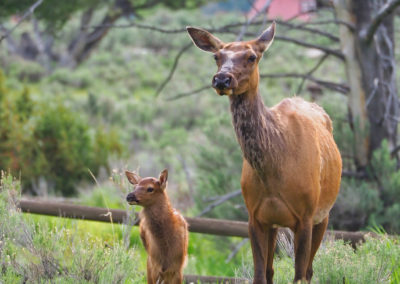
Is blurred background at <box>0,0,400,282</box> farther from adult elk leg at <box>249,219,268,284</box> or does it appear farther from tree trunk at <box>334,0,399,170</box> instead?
adult elk leg at <box>249,219,268,284</box>

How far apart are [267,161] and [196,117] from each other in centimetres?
2011

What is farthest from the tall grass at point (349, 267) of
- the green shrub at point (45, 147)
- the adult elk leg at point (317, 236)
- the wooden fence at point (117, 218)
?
the green shrub at point (45, 147)

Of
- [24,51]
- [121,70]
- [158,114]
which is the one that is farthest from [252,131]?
[24,51]

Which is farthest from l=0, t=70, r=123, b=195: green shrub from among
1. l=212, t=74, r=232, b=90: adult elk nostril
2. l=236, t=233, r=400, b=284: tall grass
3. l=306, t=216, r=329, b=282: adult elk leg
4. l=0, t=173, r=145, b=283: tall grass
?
l=212, t=74, r=232, b=90: adult elk nostril

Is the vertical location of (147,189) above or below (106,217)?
above

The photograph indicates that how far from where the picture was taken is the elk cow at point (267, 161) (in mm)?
4074

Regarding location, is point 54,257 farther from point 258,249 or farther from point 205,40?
point 205,40

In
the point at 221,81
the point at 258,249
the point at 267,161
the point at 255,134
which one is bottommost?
the point at 258,249

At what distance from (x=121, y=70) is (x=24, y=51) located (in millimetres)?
5799

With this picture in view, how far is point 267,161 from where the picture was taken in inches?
164

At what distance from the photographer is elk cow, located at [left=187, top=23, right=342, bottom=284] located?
407cm

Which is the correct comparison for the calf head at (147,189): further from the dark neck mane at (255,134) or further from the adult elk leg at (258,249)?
the dark neck mane at (255,134)

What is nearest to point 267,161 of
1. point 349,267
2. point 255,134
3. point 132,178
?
point 255,134

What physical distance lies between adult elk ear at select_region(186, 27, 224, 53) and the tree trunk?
14.5ft
